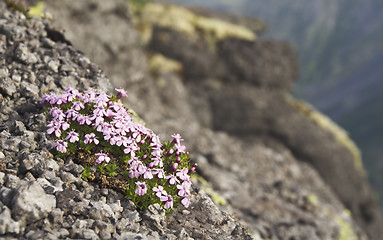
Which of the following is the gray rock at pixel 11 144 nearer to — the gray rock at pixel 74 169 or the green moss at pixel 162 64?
the gray rock at pixel 74 169

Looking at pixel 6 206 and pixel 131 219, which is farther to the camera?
pixel 131 219

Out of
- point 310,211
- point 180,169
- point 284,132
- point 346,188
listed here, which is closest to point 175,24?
point 284,132

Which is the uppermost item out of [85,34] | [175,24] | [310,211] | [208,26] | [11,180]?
[208,26]

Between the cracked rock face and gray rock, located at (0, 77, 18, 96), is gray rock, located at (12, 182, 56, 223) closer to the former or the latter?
the cracked rock face

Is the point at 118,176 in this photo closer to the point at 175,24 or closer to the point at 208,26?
the point at 175,24

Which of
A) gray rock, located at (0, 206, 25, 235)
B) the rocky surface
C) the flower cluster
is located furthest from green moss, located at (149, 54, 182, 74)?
gray rock, located at (0, 206, 25, 235)

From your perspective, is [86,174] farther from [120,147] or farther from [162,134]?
[162,134]
